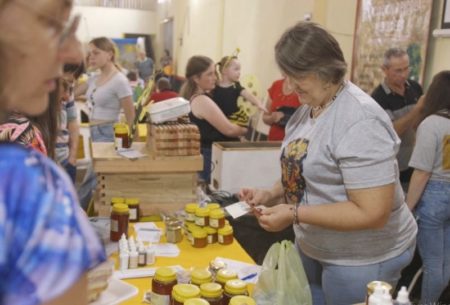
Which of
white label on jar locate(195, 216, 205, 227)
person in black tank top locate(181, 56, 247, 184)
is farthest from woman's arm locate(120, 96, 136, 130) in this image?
white label on jar locate(195, 216, 205, 227)

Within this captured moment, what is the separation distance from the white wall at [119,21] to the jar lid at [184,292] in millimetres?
14398

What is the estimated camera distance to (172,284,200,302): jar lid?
1.39 m

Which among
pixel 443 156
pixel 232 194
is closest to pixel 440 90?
pixel 443 156

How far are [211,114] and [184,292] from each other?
2474 millimetres


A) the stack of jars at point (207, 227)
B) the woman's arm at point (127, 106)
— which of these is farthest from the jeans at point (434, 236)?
the woman's arm at point (127, 106)

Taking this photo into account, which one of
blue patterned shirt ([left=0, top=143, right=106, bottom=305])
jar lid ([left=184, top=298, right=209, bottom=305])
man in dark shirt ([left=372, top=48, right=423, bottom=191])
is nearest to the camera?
blue patterned shirt ([left=0, top=143, right=106, bottom=305])

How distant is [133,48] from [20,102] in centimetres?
1420

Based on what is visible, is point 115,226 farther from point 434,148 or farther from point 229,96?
point 229,96

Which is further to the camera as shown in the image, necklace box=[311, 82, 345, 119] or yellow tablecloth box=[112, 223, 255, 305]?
yellow tablecloth box=[112, 223, 255, 305]

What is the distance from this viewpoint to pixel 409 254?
1732mm

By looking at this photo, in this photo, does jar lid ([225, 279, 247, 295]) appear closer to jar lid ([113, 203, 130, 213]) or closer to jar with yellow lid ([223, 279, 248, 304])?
jar with yellow lid ([223, 279, 248, 304])

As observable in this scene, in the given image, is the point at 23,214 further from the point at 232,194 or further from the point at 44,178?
the point at 232,194

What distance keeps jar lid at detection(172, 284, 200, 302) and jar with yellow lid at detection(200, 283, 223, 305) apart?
0.7 inches

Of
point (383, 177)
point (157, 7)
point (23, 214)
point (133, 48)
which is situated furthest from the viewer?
point (157, 7)
